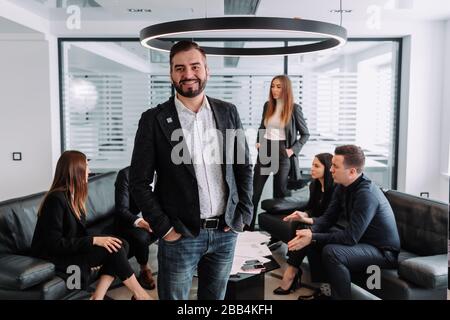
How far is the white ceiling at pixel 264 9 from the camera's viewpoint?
10.6 ft

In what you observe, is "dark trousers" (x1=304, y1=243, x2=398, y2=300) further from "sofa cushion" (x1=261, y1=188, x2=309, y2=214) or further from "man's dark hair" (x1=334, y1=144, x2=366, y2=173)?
"sofa cushion" (x1=261, y1=188, x2=309, y2=214)

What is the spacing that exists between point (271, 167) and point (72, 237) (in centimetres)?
199

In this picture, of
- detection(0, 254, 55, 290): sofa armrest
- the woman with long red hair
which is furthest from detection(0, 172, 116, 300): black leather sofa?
the woman with long red hair

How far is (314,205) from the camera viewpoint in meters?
3.04

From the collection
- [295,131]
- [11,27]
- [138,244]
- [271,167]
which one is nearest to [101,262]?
[138,244]

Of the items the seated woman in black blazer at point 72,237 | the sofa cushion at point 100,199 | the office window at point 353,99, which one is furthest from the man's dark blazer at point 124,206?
the office window at point 353,99

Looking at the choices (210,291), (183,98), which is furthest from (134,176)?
(210,291)

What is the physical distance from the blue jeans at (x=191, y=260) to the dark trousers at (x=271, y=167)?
2188mm

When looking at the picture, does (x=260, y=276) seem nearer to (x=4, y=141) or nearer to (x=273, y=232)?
(x=273, y=232)

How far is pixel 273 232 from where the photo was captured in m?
3.26

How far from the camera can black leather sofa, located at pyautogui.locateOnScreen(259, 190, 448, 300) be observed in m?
2.05

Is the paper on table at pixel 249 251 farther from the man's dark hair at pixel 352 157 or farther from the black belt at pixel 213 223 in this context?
the black belt at pixel 213 223

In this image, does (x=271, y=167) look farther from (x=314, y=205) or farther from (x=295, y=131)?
(x=314, y=205)
